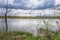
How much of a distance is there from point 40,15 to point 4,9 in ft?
1.98

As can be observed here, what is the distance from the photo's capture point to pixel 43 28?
10.1 m

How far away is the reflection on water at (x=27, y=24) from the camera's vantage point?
1009 cm

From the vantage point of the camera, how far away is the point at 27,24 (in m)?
10.1

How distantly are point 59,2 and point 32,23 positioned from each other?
0.57 m

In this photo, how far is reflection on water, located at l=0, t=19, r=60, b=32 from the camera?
33.1 ft

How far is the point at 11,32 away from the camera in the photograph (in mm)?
10109

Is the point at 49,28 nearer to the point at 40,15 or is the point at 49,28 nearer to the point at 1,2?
the point at 40,15

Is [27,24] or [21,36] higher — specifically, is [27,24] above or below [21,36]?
above

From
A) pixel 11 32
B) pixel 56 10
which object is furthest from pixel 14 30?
pixel 56 10

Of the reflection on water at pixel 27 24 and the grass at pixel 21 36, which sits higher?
the reflection on water at pixel 27 24

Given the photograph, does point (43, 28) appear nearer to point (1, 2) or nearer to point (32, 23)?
point (32, 23)

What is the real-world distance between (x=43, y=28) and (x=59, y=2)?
50cm

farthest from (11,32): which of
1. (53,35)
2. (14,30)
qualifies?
(53,35)

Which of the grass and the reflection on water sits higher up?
the reflection on water
